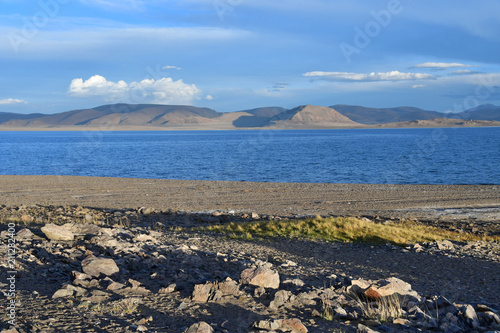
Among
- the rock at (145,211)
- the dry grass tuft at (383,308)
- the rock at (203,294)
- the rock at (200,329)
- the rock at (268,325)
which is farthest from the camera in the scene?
the rock at (145,211)

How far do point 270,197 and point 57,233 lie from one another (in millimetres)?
18916

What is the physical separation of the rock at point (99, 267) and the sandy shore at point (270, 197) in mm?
15164

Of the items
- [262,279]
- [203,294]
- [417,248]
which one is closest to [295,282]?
[262,279]

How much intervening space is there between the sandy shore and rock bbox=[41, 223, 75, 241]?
38.9ft

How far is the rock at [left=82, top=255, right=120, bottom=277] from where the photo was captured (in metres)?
9.19

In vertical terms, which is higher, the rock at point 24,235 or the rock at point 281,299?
the rock at point 24,235

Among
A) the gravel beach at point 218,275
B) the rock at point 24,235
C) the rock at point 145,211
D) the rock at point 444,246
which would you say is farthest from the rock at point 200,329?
the rock at point 145,211

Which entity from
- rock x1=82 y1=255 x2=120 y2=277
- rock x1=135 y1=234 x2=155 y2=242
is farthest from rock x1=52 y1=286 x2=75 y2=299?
rock x1=135 y1=234 x2=155 y2=242

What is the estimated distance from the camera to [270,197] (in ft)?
100

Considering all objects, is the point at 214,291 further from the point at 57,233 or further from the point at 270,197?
the point at 270,197

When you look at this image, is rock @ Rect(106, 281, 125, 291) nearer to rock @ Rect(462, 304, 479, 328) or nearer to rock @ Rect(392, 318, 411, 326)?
rock @ Rect(392, 318, 411, 326)

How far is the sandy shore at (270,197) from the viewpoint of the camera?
25.5 meters

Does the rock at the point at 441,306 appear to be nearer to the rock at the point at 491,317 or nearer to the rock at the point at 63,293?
the rock at the point at 491,317

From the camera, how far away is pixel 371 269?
39.5ft
